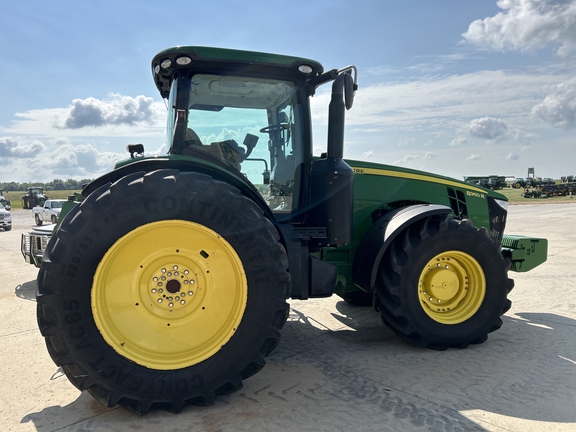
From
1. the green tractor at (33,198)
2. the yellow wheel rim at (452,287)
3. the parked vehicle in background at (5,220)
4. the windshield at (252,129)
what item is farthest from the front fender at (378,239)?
the green tractor at (33,198)

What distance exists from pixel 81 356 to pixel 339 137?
2.47 meters

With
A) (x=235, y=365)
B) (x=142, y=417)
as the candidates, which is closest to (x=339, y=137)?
(x=235, y=365)

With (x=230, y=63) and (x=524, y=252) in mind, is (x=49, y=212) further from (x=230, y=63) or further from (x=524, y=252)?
(x=524, y=252)

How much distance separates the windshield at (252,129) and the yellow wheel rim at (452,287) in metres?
1.41

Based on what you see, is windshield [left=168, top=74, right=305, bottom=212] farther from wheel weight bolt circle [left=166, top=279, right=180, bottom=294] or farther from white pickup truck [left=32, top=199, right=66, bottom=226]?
white pickup truck [left=32, top=199, right=66, bottom=226]

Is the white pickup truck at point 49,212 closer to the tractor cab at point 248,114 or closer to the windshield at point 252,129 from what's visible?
the tractor cab at point 248,114

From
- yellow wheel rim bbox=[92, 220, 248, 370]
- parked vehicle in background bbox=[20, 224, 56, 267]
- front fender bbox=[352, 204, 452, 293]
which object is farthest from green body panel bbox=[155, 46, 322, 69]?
parked vehicle in background bbox=[20, 224, 56, 267]

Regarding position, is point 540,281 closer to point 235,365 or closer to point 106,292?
point 235,365

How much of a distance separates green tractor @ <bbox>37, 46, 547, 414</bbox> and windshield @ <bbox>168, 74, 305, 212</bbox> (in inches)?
0.5

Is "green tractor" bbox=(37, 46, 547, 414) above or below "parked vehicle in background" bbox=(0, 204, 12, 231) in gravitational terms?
above

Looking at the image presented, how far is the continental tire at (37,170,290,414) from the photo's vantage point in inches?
108

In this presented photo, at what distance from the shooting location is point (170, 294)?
119 inches

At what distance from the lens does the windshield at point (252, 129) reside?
3713 mm

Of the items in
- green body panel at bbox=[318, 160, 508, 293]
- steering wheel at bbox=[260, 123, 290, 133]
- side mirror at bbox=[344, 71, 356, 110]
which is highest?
side mirror at bbox=[344, 71, 356, 110]
